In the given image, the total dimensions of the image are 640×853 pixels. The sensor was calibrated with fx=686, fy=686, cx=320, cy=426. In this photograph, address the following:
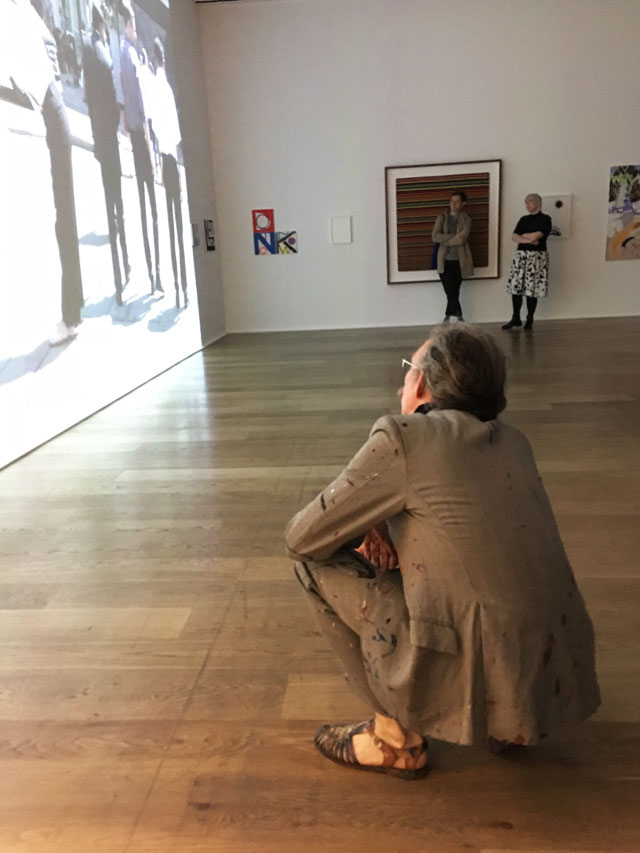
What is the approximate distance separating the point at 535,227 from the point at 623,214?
1287 millimetres

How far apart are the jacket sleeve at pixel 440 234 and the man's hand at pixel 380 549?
7.51m

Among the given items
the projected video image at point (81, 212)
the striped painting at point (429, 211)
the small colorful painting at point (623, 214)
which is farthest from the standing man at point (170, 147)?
the small colorful painting at point (623, 214)

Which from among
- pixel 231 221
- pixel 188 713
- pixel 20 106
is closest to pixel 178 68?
pixel 231 221

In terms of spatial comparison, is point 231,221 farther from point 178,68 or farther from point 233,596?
point 233,596

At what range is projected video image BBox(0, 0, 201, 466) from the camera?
3887mm

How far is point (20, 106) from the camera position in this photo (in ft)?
12.8

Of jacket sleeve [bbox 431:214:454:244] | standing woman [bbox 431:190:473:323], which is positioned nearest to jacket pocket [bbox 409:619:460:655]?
standing woman [bbox 431:190:473:323]

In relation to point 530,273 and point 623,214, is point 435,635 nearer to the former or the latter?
point 530,273

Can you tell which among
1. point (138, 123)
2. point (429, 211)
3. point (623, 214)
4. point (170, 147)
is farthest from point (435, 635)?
point (623, 214)

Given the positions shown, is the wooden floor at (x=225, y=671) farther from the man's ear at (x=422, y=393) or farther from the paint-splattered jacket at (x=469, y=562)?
the man's ear at (x=422, y=393)

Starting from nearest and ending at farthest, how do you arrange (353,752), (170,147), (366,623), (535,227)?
(366,623), (353,752), (170,147), (535,227)

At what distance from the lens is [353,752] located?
4.91ft

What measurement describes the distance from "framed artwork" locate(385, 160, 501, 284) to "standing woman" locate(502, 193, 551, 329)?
1.42 feet

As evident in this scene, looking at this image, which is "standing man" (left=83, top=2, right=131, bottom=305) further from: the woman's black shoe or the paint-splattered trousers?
the woman's black shoe
